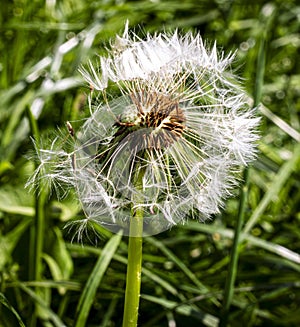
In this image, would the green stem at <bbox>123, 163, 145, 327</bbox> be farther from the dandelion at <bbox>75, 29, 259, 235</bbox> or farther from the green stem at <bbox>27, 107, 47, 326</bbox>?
the green stem at <bbox>27, 107, 47, 326</bbox>

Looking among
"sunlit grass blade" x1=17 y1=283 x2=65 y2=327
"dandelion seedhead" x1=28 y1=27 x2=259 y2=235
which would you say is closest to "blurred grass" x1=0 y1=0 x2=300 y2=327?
"sunlit grass blade" x1=17 y1=283 x2=65 y2=327

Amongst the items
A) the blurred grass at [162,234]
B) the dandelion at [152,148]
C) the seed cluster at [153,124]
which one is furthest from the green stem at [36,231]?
the seed cluster at [153,124]

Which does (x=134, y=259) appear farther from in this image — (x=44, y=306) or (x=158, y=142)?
(x=44, y=306)

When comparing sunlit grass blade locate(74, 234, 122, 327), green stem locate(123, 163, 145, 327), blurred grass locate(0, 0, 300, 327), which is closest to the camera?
green stem locate(123, 163, 145, 327)

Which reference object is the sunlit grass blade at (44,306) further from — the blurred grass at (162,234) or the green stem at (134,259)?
the green stem at (134,259)

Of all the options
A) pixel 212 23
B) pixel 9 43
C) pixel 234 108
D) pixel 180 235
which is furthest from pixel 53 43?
pixel 234 108

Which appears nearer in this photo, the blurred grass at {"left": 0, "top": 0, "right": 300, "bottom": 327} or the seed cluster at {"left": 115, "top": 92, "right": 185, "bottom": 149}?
the seed cluster at {"left": 115, "top": 92, "right": 185, "bottom": 149}
